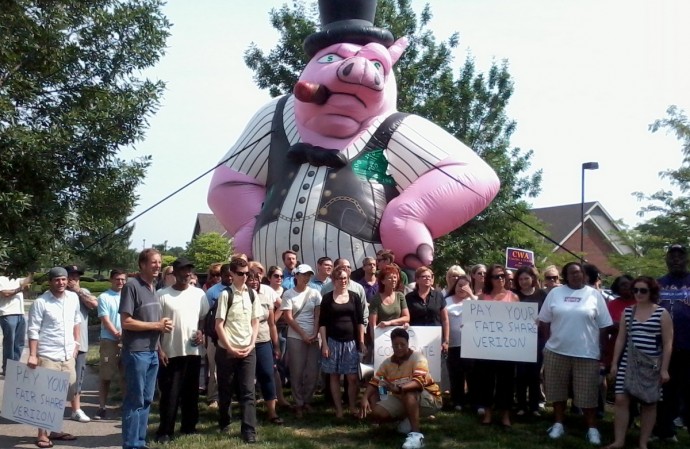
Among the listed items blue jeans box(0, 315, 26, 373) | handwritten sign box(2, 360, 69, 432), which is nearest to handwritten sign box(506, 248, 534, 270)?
blue jeans box(0, 315, 26, 373)

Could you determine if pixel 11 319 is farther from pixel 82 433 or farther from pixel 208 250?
pixel 208 250

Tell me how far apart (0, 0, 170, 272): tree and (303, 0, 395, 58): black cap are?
282cm

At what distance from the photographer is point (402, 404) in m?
5.82

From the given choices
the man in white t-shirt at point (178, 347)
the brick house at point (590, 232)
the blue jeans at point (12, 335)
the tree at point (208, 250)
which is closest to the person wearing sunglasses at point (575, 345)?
the man in white t-shirt at point (178, 347)

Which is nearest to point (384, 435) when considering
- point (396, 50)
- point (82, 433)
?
point (82, 433)

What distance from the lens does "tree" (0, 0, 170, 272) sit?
19.0ft

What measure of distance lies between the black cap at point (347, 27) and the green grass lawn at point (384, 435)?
5.14 meters

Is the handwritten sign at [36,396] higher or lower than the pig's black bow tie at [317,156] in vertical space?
lower

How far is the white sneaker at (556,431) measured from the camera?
5.86 m

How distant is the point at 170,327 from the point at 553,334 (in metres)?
3.11

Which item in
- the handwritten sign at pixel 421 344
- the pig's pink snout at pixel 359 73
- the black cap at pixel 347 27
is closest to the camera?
the handwritten sign at pixel 421 344

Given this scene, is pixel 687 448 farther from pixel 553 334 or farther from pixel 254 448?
pixel 254 448

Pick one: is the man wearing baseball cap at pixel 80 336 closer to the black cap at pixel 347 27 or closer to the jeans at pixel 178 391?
the jeans at pixel 178 391

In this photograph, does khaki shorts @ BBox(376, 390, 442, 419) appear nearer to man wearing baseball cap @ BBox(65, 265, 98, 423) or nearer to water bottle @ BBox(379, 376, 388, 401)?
water bottle @ BBox(379, 376, 388, 401)
